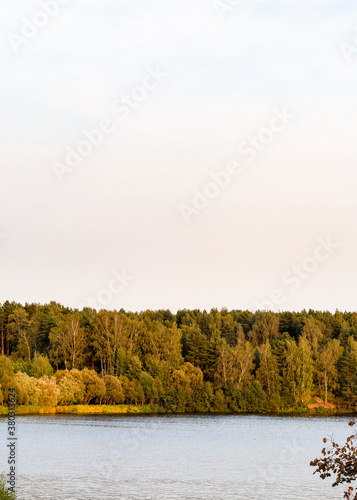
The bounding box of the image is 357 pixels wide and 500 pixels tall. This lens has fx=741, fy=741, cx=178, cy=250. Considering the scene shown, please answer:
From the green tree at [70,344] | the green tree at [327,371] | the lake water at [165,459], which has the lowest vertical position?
the lake water at [165,459]

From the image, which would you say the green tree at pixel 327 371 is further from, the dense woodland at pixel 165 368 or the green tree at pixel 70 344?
the green tree at pixel 70 344

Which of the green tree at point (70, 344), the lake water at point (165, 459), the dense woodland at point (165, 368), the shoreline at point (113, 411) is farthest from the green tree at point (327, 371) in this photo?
the green tree at point (70, 344)

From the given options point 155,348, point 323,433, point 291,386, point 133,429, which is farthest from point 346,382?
point 133,429

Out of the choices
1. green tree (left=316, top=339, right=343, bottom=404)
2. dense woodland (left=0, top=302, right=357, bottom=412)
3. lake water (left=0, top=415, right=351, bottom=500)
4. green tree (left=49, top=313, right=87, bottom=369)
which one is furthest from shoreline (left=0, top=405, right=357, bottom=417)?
green tree (left=49, top=313, right=87, bottom=369)

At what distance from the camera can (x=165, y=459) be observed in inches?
1994

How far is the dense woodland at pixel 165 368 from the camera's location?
96625 millimetres

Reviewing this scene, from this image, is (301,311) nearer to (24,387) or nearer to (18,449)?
(24,387)

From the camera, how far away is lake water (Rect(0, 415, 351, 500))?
37625mm

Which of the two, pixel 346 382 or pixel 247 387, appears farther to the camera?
pixel 346 382

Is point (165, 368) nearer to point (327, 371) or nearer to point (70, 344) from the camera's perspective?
point (70, 344)

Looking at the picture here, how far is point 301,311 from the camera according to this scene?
157m

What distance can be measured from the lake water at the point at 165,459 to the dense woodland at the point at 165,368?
Answer: 13354mm

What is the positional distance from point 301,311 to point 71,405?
74161mm

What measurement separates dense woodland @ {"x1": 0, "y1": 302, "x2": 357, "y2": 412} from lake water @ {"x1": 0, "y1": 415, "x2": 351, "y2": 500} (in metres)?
13.4
